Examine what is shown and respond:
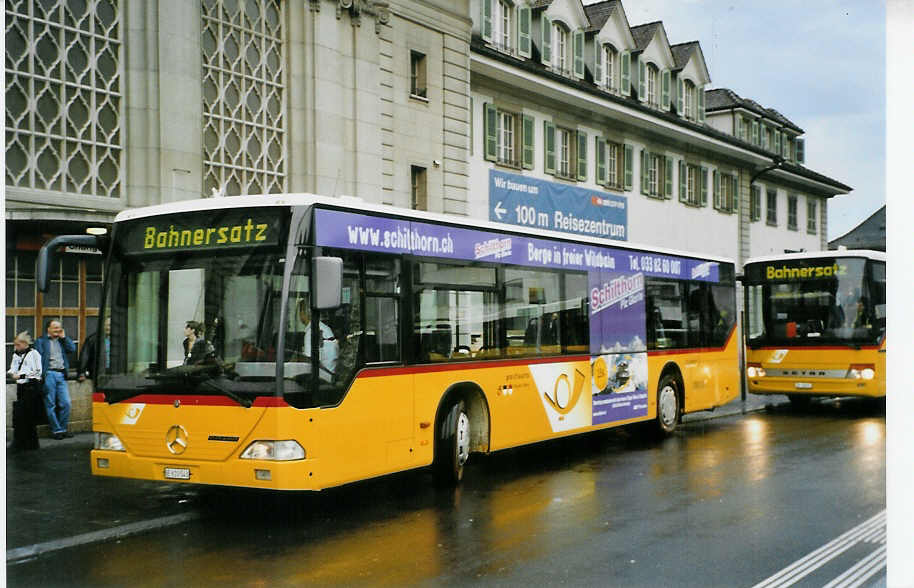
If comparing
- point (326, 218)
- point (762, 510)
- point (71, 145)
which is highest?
point (71, 145)

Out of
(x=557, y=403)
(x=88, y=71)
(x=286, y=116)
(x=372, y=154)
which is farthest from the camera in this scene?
(x=372, y=154)

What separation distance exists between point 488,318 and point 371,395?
8.14ft

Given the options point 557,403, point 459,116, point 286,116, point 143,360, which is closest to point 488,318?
point 557,403

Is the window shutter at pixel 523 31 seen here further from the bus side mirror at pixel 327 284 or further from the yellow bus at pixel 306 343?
the bus side mirror at pixel 327 284

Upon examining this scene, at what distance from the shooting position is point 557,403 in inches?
520

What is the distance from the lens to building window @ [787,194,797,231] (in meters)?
42.8

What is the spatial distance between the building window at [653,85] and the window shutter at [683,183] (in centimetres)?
241

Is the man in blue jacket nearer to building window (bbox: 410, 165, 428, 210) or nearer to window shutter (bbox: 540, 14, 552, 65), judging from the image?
building window (bbox: 410, 165, 428, 210)

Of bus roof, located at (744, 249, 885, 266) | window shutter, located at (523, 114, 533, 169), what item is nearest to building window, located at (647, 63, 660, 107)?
window shutter, located at (523, 114, 533, 169)

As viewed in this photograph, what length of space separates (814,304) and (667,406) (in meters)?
5.43

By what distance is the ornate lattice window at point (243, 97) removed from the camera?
1858 cm

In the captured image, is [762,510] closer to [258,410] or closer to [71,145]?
[258,410]

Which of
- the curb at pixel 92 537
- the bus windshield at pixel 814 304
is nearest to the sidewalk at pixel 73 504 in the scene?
the curb at pixel 92 537

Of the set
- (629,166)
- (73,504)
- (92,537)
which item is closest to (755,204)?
(629,166)
